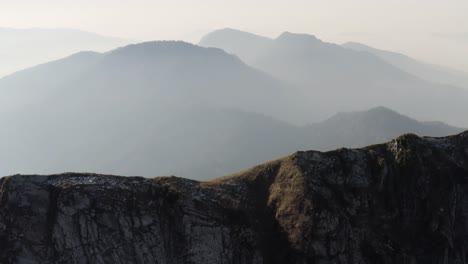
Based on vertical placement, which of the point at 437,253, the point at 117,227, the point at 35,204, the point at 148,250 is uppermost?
the point at 35,204

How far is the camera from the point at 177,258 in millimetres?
66875

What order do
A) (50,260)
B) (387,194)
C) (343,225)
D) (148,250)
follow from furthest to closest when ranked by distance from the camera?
(387,194) → (343,225) → (148,250) → (50,260)

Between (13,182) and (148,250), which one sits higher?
(13,182)

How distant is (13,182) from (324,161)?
5478cm

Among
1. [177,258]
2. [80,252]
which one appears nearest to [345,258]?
[177,258]

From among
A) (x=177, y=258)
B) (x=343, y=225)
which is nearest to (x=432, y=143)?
(x=343, y=225)

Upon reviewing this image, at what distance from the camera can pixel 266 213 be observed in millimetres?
73812

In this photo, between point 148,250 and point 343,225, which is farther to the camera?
point 343,225

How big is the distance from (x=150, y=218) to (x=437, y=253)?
174 ft

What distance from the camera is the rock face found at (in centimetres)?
6419

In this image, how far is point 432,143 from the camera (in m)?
86.9

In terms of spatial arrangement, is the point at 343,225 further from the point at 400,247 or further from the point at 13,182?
the point at 13,182

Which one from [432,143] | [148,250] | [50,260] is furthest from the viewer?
[432,143]

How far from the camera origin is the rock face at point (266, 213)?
211 ft
